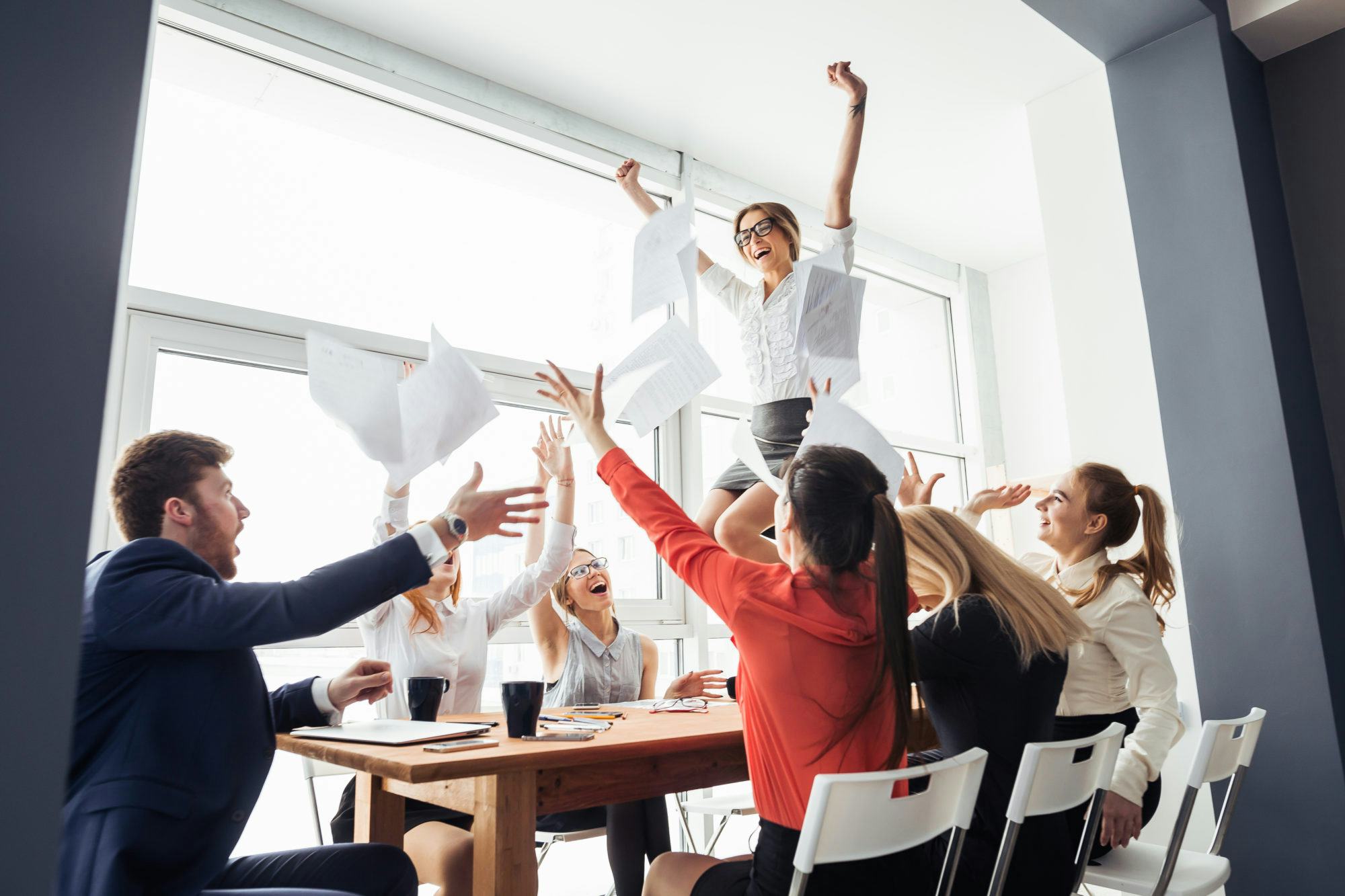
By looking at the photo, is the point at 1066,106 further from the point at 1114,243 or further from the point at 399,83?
the point at 399,83

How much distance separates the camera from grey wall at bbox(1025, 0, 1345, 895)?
7.48 ft

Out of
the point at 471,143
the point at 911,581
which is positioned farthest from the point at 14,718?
the point at 471,143

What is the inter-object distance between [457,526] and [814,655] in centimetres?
54

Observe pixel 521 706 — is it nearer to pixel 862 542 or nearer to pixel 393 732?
pixel 393 732

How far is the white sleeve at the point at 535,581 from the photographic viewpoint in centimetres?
245

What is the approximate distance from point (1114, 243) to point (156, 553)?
321 cm

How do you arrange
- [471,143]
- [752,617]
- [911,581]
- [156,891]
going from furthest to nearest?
[471,143], [911,581], [752,617], [156,891]

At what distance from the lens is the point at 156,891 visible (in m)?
1.15

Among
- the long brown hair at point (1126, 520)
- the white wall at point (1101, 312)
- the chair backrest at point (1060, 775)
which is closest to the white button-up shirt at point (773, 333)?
the long brown hair at point (1126, 520)

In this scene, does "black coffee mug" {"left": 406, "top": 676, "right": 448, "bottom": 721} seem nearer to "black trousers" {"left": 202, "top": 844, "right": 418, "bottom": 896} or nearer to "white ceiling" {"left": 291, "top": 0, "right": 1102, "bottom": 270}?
"black trousers" {"left": 202, "top": 844, "right": 418, "bottom": 896}

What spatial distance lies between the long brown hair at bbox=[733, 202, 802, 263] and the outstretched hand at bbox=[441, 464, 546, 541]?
1179 millimetres

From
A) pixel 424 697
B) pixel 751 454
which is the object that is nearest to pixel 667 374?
pixel 751 454

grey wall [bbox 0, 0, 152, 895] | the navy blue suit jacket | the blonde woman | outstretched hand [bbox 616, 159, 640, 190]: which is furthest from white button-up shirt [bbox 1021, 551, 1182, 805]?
grey wall [bbox 0, 0, 152, 895]

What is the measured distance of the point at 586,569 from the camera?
2.89 metres
